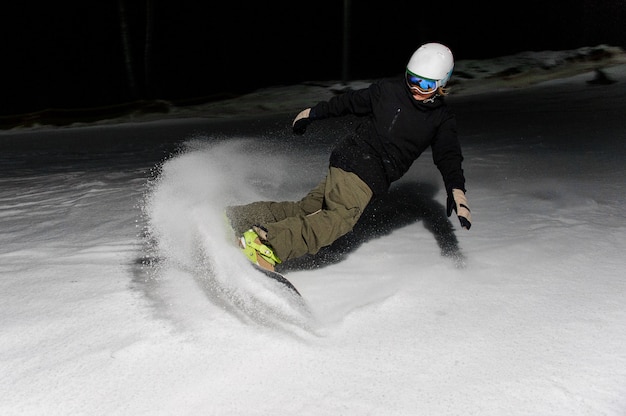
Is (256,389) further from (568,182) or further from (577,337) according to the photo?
(568,182)

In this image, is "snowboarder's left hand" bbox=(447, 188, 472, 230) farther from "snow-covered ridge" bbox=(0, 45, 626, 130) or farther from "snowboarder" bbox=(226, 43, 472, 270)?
"snow-covered ridge" bbox=(0, 45, 626, 130)

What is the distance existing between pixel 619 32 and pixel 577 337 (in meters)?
25.0

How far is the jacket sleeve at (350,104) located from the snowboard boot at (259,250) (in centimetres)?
99

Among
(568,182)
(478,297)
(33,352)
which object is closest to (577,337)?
(478,297)

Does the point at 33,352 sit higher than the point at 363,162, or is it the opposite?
the point at 363,162

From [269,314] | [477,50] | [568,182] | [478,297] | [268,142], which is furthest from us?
[477,50]

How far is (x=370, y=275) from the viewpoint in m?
2.99

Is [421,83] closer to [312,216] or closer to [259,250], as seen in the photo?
[312,216]

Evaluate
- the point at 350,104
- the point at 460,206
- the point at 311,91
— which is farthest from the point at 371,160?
the point at 311,91

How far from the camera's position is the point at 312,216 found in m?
2.91

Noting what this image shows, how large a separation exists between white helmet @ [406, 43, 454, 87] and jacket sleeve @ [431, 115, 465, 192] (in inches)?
11.7

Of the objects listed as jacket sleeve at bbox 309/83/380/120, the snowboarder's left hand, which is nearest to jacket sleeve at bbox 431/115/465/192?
the snowboarder's left hand

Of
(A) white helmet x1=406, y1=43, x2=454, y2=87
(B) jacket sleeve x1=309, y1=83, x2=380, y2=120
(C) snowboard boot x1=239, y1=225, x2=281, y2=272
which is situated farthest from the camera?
(B) jacket sleeve x1=309, y1=83, x2=380, y2=120

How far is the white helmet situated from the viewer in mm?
2951
